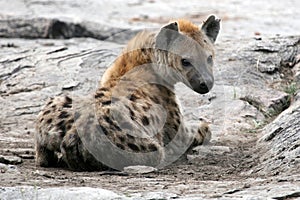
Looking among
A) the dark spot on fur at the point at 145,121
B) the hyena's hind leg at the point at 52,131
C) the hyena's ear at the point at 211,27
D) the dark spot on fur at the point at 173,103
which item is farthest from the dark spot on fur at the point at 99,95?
the hyena's ear at the point at 211,27

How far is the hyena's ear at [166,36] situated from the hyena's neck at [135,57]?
51 mm

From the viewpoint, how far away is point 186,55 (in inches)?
205

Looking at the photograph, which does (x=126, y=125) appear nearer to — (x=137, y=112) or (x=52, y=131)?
(x=137, y=112)

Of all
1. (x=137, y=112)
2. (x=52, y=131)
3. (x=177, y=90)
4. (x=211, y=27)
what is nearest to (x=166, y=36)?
(x=211, y=27)

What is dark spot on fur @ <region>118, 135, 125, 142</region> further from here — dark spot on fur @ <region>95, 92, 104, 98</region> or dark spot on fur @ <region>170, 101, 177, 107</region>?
dark spot on fur @ <region>170, 101, 177, 107</region>

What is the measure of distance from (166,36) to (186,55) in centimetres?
18

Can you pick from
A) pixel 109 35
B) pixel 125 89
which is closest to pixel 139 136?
pixel 125 89

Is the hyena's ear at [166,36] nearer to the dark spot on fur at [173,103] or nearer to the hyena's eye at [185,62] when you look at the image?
the hyena's eye at [185,62]

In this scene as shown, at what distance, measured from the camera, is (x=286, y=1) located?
1043 centimetres

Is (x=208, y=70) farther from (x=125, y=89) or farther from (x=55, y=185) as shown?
(x=55, y=185)

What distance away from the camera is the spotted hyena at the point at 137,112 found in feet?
14.7

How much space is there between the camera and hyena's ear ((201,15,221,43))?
5.43 m

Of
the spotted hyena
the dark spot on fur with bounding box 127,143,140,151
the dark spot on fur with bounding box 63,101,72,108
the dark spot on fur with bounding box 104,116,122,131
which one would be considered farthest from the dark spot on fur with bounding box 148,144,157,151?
the dark spot on fur with bounding box 63,101,72,108

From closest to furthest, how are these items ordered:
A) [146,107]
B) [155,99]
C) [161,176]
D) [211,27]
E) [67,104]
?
1. [161,176]
2. [67,104]
3. [146,107]
4. [155,99]
5. [211,27]
